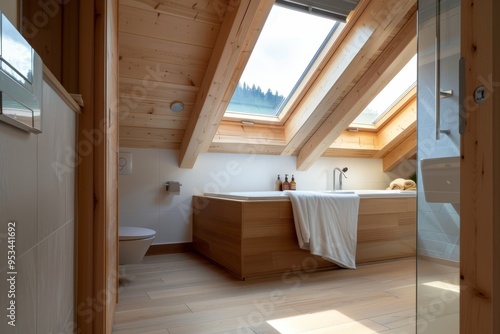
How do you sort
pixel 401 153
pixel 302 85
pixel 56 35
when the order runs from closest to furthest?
pixel 56 35, pixel 302 85, pixel 401 153

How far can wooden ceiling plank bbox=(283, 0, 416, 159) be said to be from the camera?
104 inches

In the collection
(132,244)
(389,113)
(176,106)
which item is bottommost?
(132,244)

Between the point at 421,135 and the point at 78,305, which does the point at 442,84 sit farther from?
the point at 78,305

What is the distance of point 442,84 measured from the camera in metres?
1.28

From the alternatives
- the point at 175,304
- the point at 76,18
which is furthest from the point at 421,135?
the point at 175,304

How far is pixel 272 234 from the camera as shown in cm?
271

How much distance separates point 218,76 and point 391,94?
2299 millimetres

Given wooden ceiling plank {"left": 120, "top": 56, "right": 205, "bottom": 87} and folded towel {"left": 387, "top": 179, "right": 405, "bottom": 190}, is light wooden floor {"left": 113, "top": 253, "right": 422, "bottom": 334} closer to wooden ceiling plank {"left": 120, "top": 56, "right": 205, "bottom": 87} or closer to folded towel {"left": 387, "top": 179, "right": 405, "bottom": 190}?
folded towel {"left": 387, "top": 179, "right": 405, "bottom": 190}

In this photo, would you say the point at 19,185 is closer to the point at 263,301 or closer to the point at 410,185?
the point at 263,301

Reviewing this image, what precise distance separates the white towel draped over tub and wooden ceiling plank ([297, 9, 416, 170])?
0.90 metres

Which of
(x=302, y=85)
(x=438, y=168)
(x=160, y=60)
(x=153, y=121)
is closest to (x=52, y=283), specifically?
(x=438, y=168)

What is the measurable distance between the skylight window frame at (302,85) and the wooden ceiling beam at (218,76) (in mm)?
460

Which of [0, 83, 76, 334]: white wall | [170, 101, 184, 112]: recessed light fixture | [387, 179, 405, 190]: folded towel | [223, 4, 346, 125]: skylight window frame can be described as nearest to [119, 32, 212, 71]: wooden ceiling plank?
[170, 101, 184, 112]: recessed light fixture

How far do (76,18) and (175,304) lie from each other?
1650 mm
